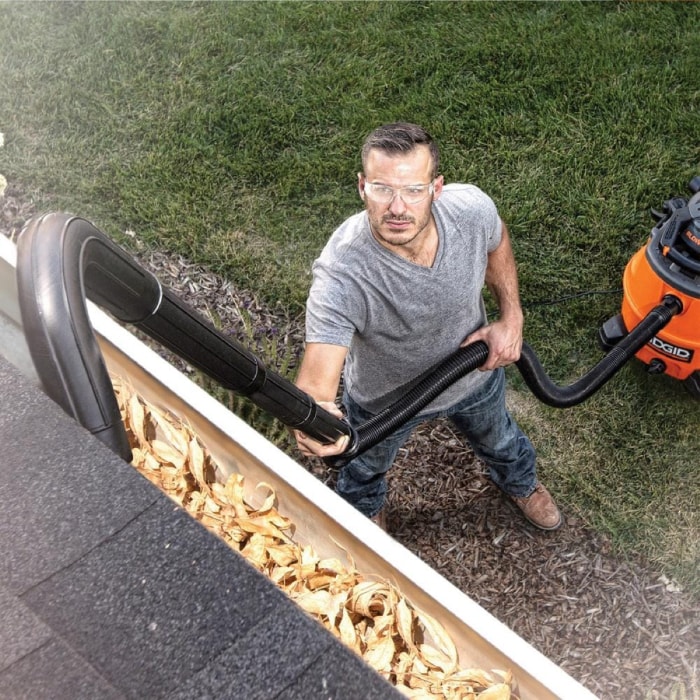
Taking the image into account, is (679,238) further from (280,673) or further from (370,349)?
(280,673)

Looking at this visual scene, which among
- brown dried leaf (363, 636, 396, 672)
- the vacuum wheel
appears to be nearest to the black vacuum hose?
brown dried leaf (363, 636, 396, 672)

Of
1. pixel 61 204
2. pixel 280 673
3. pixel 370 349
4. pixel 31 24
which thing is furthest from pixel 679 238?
pixel 31 24

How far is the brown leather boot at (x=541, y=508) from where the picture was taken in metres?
3.66

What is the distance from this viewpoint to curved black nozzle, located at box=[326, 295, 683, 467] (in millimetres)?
2773

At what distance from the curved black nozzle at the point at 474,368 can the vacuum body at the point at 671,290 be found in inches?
2.8

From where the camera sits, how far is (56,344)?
107 cm

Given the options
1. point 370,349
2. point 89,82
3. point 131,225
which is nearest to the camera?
point 370,349

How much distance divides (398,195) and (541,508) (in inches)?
68.9

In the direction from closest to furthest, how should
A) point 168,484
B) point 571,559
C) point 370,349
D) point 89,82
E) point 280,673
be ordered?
point 280,673 → point 168,484 → point 370,349 → point 571,559 → point 89,82

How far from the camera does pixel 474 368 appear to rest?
2.90 metres

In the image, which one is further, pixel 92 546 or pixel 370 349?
pixel 370 349

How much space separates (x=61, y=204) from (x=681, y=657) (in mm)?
3773

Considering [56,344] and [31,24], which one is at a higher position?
[56,344]

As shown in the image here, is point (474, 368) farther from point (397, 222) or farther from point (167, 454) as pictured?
point (167, 454)
